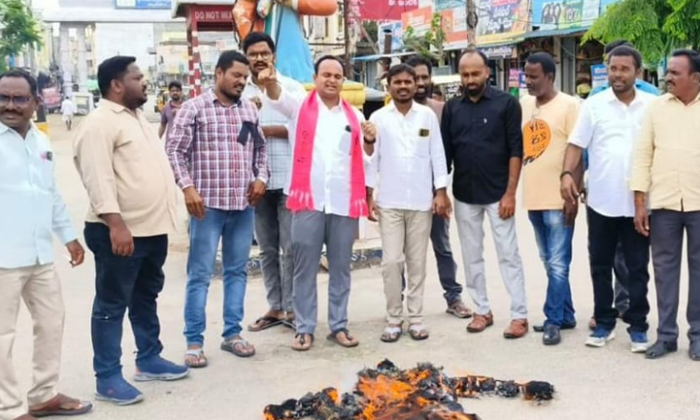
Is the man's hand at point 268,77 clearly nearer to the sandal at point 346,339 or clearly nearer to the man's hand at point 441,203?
the man's hand at point 441,203

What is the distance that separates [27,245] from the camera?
3869mm

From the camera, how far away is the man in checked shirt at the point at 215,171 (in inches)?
191

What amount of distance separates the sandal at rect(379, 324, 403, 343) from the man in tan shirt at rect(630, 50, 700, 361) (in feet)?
5.27

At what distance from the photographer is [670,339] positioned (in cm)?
493

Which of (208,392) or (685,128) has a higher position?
(685,128)

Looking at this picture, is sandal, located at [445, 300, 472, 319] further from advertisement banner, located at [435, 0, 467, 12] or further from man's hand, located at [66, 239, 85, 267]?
advertisement banner, located at [435, 0, 467, 12]

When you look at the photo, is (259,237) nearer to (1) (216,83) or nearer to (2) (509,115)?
(1) (216,83)

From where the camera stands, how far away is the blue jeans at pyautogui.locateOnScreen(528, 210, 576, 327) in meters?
5.25

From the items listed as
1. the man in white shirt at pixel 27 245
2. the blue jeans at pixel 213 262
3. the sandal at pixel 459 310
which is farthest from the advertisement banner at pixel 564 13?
the man in white shirt at pixel 27 245

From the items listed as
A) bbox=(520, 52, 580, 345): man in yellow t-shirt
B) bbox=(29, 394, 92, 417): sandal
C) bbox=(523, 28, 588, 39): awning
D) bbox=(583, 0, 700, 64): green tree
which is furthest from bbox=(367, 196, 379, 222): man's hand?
bbox=(523, 28, 588, 39): awning

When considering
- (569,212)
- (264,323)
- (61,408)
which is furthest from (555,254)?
(61,408)

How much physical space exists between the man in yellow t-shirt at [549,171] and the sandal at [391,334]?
0.96m

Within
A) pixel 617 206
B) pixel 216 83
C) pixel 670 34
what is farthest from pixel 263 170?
pixel 670 34

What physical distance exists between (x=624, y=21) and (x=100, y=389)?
9.31 m
